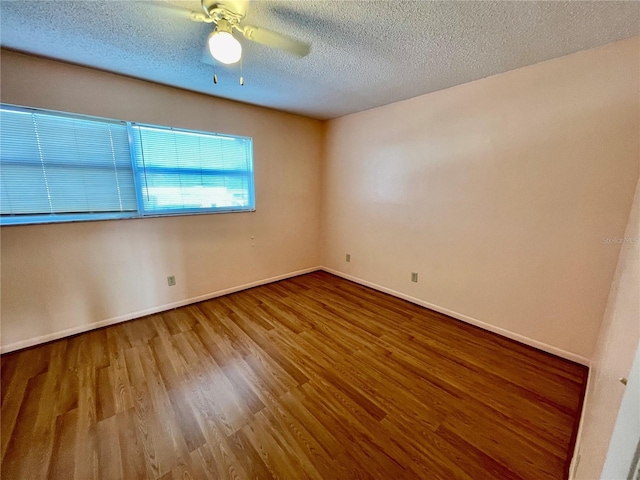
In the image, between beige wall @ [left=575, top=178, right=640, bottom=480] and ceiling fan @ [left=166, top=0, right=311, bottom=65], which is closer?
beige wall @ [left=575, top=178, right=640, bottom=480]

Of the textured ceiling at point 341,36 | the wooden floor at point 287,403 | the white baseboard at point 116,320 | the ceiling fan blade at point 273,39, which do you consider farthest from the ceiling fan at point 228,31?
the white baseboard at point 116,320

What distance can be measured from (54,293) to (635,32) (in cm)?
467

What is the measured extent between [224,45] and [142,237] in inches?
81.7

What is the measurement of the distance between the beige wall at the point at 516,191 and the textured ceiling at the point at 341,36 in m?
0.23

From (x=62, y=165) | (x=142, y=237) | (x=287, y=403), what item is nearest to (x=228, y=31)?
(x=62, y=165)

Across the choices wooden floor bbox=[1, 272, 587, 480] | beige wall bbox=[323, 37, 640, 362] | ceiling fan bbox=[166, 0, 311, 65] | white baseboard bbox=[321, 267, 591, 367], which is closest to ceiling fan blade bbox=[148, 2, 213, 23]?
ceiling fan bbox=[166, 0, 311, 65]

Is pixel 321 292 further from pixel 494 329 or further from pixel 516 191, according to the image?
pixel 516 191

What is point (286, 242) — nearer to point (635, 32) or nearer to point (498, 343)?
point (498, 343)

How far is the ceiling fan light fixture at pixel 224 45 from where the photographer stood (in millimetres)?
1305

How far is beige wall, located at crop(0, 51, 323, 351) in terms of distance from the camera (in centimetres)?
204

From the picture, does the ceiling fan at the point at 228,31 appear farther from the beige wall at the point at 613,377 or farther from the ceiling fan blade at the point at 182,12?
the beige wall at the point at 613,377

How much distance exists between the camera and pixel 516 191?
214 cm

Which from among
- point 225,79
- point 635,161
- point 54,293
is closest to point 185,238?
point 54,293

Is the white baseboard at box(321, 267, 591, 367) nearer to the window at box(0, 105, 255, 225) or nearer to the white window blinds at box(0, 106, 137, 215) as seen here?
the window at box(0, 105, 255, 225)
